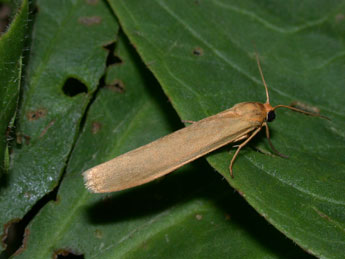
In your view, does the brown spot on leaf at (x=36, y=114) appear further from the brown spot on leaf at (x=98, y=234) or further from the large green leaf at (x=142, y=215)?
the brown spot on leaf at (x=98, y=234)

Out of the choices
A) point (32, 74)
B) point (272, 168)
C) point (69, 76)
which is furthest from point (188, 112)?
point (32, 74)

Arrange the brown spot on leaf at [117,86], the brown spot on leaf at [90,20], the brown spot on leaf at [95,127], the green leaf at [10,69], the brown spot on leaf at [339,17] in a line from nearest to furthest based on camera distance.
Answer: the green leaf at [10,69] → the brown spot on leaf at [95,127] → the brown spot on leaf at [117,86] → the brown spot on leaf at [90,20] → the brown spot on leaf at [339,17]

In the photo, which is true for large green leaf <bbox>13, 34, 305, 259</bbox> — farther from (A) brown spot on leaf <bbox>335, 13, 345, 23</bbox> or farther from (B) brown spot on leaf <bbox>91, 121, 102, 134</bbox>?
(A) brown spot on leaf <bbox>335, 13, 345, 23</bbox>

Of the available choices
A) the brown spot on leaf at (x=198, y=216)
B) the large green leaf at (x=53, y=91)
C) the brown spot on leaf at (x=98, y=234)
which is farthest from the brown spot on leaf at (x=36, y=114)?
the brown spot on leaf at (x=198, y=216)

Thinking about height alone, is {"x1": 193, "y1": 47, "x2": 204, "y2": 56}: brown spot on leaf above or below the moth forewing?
above

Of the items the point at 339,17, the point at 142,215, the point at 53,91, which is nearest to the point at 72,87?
the point at 53,91

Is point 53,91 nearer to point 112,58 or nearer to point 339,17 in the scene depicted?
point 112,58

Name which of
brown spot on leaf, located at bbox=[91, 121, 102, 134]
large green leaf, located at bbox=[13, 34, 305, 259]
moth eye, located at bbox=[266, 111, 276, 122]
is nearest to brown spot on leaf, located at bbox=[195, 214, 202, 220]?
large green leaf, located at bbox=[13, 34, 305, 259]
